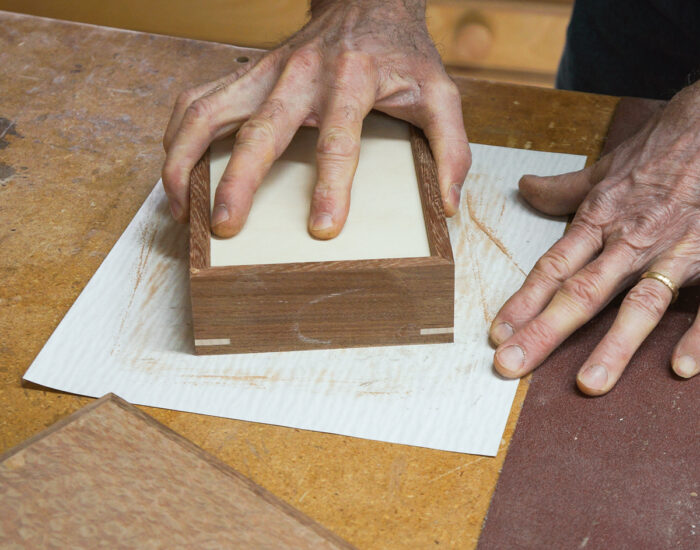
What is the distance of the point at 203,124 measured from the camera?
3.30ft

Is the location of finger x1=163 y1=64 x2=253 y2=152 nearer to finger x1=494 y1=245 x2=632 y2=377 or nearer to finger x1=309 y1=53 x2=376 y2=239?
finger x1=309 y1=53 x2=376 y2=239

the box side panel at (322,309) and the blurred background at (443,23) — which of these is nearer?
the box side panel at (322,309)

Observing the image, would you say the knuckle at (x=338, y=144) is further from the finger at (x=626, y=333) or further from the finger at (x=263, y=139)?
the finger at (x=626, y=333)

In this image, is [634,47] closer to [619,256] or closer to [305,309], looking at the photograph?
[619,256]

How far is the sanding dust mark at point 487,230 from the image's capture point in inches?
40.6

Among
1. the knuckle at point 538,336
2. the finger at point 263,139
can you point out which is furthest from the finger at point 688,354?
the finger at point 263,139

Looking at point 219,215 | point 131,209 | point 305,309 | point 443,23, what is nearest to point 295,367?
point 305,309

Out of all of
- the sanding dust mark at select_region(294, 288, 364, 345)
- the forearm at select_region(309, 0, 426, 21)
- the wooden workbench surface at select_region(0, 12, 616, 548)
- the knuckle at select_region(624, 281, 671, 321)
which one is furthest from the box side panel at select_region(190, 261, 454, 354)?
the forearm at select_region(309, 0, 426, 21)

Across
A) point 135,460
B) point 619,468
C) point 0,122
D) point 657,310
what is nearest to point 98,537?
point 135,460

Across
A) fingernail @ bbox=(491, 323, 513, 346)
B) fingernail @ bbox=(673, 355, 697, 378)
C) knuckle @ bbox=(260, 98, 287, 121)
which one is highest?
knuckle @ bbox=(260, 98, 287, 121)

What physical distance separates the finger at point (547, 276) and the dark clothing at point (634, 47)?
0.63 meters

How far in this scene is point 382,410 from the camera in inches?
32.7

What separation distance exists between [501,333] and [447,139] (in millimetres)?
267

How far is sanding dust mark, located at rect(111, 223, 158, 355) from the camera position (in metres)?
0.94
